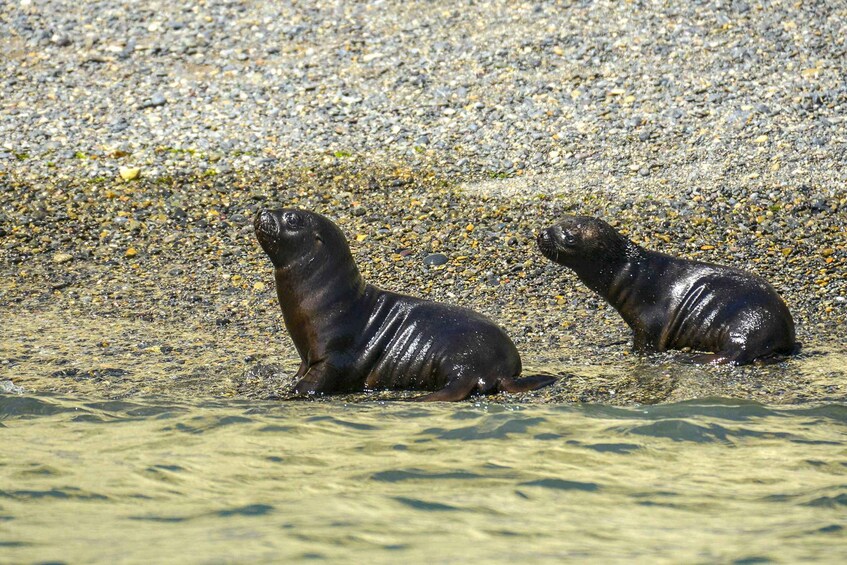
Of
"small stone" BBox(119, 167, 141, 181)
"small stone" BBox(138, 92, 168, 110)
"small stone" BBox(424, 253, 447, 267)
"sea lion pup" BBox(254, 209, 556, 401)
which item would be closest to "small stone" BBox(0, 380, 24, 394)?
"sea lion pup" BBox(254, 209, 556, 401)

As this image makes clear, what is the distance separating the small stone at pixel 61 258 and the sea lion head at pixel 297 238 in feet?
12.1

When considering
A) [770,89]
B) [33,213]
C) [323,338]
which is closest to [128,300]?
[33,213]

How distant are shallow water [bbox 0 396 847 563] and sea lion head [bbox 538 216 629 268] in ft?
6.01

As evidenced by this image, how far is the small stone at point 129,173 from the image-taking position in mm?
12319

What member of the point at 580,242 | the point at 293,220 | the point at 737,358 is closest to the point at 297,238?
the point at 293,220

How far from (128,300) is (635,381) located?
175 inches

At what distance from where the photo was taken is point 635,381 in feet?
25.0

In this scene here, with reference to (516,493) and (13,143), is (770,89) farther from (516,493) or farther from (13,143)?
(516,493)

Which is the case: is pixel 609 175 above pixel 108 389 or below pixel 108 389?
above

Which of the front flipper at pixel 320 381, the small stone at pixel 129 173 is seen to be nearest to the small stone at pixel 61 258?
the small stone at pixel 129 173

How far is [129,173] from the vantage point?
40.5 feet

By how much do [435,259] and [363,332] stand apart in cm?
299

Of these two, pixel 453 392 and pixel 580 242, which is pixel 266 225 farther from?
pixel 580 242

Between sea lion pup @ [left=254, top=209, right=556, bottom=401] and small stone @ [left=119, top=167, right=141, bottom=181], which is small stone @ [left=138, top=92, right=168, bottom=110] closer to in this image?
small stone @ [left=119, top=167, right=141, bottom=181]
